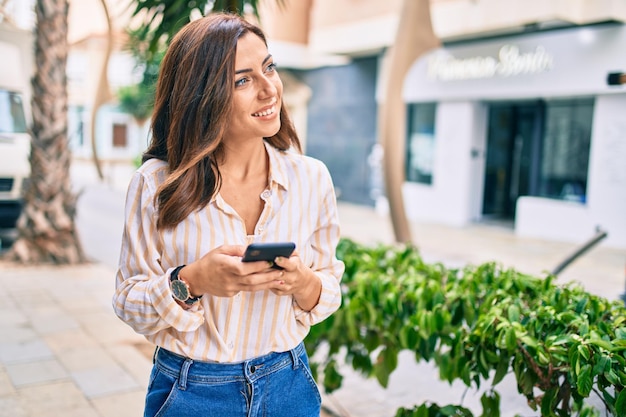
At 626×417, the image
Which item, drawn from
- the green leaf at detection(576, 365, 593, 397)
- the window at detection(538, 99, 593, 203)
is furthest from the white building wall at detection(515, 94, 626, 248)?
the green leaf at detection(576, 365, 593, 397)

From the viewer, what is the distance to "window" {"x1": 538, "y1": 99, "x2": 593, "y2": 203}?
11.8 meters

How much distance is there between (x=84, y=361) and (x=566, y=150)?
10647mm

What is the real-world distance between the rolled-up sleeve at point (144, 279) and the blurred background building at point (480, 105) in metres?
7.35

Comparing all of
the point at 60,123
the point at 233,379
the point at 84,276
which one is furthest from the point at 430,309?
the point at 60,123

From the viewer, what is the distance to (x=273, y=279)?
51.4 inches

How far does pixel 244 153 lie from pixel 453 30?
40.2 feet

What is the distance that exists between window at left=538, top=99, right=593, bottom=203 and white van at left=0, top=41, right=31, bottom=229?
971cm

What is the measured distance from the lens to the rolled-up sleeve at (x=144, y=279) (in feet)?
4.45

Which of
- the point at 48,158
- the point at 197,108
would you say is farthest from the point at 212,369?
the point at 48,158

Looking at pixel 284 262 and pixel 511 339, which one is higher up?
pixel 284 262

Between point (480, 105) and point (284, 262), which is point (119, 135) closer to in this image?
point (480, 105)

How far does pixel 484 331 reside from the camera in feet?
7.49

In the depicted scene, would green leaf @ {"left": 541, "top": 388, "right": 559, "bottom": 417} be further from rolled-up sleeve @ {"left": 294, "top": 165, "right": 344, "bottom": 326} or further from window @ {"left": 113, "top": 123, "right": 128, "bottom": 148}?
window @ {"left": 113, "top": 123, "right": 128, "bottom": 148}

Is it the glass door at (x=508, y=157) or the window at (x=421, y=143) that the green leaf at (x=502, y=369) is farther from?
the window at (x=421, y=143)
